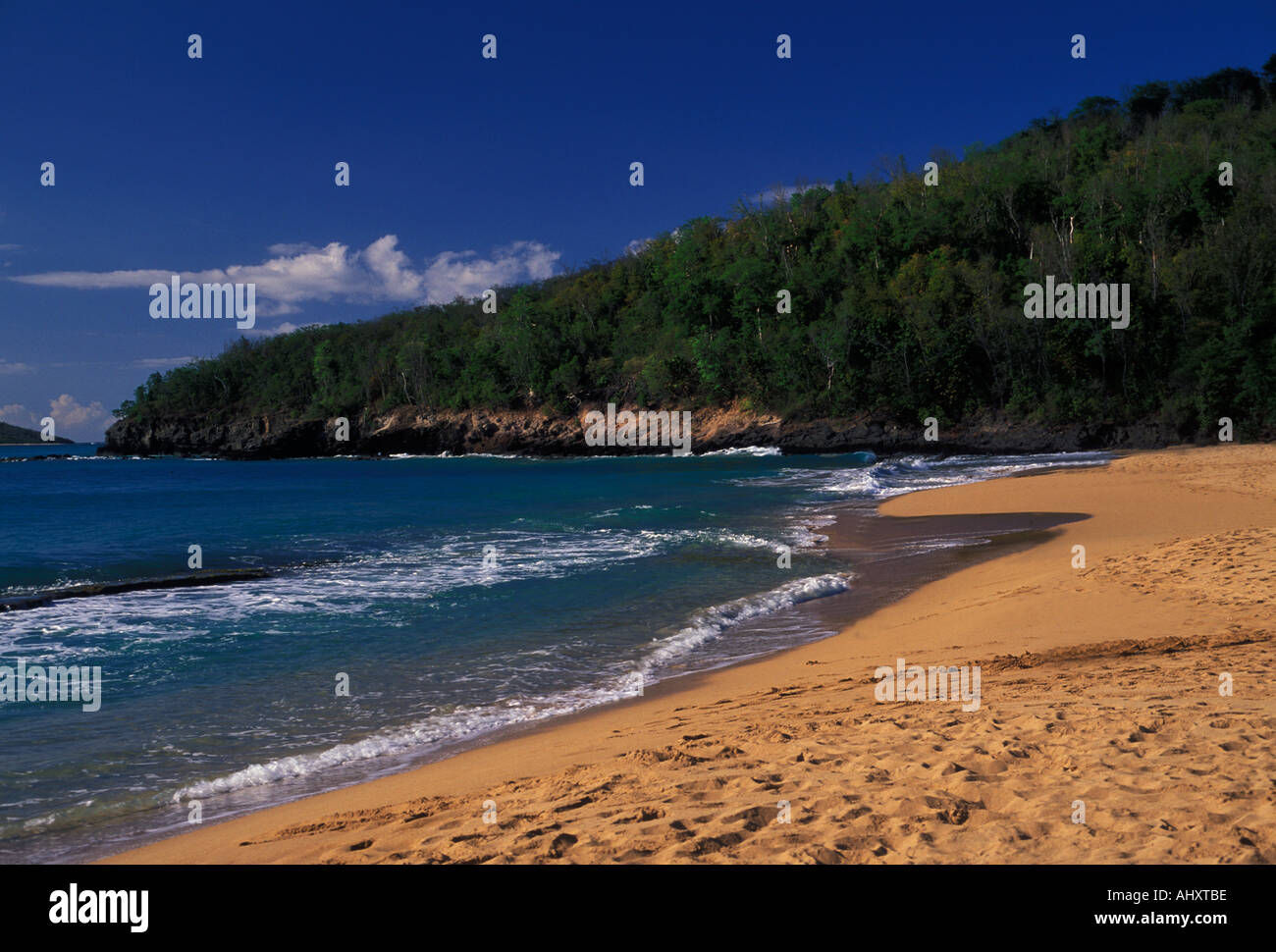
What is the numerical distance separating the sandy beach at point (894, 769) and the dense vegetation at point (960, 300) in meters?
44.4

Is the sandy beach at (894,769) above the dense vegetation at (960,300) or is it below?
below

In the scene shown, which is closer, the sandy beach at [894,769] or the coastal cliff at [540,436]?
the sandy beach at [894,769]

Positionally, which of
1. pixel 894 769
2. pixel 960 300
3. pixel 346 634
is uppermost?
pixel 960 300

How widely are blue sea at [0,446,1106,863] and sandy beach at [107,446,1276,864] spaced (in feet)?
2.47

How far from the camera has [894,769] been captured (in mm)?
4273

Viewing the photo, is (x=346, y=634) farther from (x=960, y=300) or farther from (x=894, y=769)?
(x=960, y=300)

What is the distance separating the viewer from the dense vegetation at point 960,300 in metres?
45.2

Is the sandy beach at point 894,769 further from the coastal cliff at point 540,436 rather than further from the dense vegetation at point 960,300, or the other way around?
the dense vegetation at point 960,300

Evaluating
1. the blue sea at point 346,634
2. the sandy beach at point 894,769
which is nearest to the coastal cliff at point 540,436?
the blue sea at point 346,634

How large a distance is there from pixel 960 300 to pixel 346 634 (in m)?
55.6

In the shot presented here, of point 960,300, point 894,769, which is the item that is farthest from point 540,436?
point 894,769

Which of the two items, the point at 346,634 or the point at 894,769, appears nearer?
the point at 894,769

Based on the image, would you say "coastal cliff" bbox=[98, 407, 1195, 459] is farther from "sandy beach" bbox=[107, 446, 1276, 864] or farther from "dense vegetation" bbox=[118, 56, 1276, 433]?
"sandy beach" bbox=[107, 446, 1276, 864]
